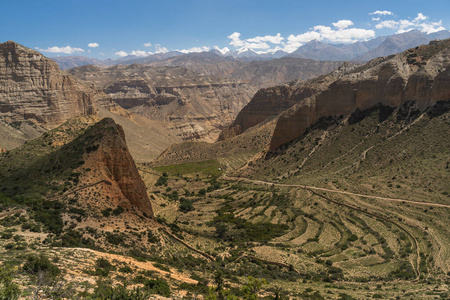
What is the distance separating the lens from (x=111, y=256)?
19.3 metres

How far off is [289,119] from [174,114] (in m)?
135

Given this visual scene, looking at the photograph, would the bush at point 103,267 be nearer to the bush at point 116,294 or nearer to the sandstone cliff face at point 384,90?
the bush at point 116,294

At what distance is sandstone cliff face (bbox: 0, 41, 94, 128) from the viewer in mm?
85125

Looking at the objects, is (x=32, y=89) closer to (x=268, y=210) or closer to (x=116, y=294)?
(x=268, y=210)

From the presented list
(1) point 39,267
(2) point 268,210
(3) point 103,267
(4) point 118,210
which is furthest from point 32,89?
(1) point 39,267

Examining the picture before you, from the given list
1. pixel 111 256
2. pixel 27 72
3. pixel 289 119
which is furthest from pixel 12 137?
pixel 111 256

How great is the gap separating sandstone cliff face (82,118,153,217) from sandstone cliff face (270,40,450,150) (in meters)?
39.9

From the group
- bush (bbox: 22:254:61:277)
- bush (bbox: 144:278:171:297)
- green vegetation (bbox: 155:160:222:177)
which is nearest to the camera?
bush (bbox: 22:254:61:277)

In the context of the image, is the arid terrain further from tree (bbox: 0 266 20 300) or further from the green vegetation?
the green vegetation

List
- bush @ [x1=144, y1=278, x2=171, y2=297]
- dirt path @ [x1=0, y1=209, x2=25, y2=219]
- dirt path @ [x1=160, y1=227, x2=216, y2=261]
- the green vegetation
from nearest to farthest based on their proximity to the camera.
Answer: bush @ [x1=144, y1=278, x2=171, y2=297]
dirt path @ [x1=0, y1=209, x2=25, y2=219]
dirt path @ [x1=160, y1=227, x2=216, y2=261]
the green vegetation

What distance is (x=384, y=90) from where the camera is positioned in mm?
53875

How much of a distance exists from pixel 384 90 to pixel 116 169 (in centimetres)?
4516

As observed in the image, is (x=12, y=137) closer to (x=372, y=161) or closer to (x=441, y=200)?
(x=372, y=161)

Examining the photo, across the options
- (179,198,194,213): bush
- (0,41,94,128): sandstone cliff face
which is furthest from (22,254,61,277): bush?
(0,41,94,128): sandstone cliff face
